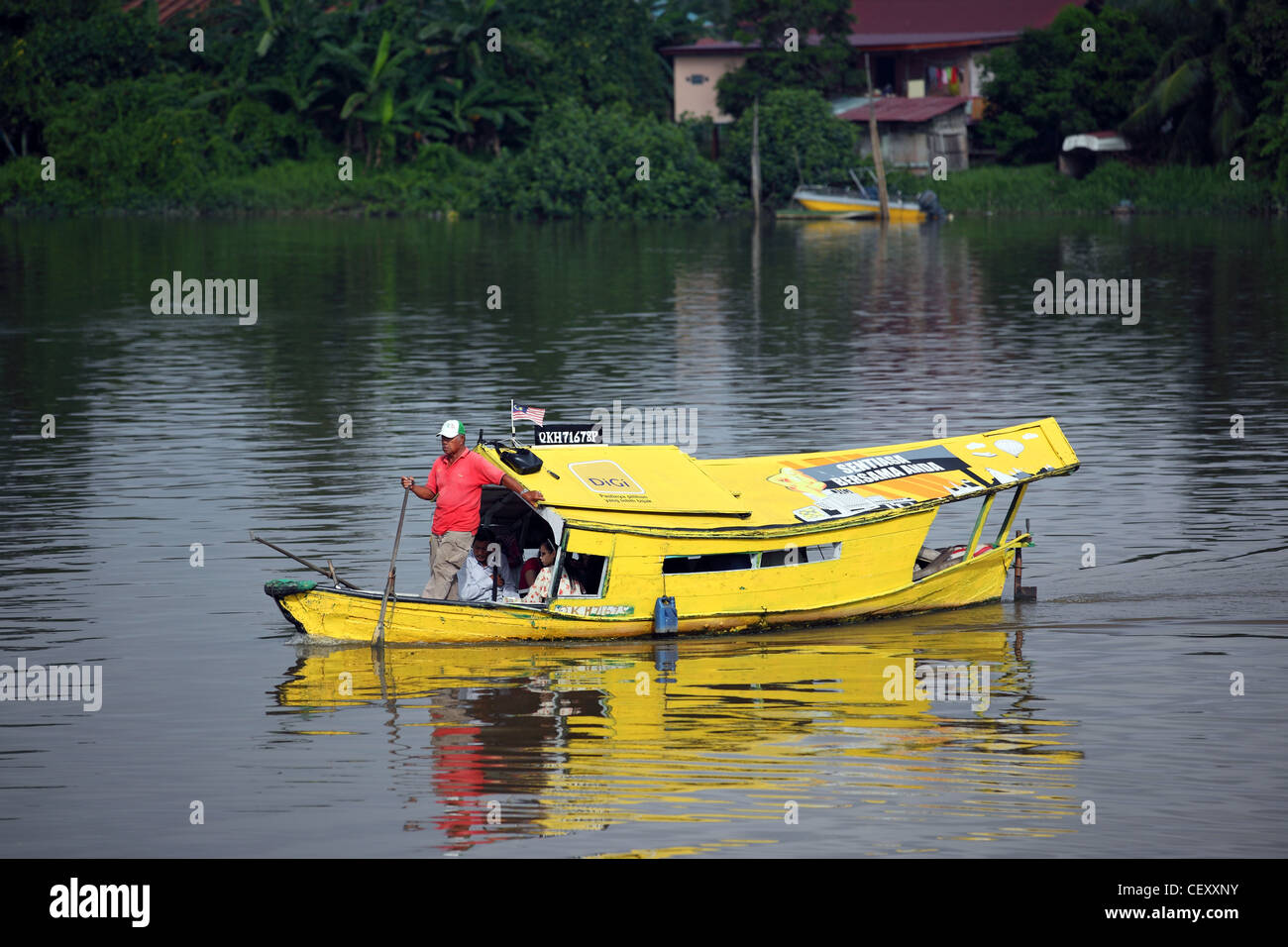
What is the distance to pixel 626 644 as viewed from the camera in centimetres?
1891

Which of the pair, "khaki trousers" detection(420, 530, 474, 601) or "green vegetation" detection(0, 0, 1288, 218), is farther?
"green vegetation" detection(0, 0, 1288, 218)

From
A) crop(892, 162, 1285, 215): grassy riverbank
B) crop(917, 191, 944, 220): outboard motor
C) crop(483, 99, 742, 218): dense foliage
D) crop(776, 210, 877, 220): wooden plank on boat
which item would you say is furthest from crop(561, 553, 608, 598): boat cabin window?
crop(776, 210, 877, 220): wooden plank on boat

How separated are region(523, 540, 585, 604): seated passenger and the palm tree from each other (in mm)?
66152

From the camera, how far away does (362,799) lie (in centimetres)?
1443

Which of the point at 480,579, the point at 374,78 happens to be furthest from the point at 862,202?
the point at 480,579

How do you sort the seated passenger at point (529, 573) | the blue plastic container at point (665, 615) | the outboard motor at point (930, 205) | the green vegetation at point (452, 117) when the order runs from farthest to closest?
1. the green vegetation at point (452, 117)
2. the outboard motor at point (930, 205)
3. the seated passenger at point (529, 573)
4. the blue plastic container at point (665, 615)

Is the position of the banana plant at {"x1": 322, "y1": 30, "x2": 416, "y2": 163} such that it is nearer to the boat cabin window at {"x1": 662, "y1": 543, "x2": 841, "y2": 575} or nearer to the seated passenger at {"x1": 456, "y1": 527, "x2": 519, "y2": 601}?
the seated passenger at {"x1": 456, "y1": 527, "x2": 519, "y2": 601}

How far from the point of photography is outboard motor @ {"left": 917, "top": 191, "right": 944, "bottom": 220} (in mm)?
86438

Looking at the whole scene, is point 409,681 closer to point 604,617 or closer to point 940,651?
point 604,617

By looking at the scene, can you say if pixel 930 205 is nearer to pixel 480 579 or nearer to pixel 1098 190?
pixel 1098 190

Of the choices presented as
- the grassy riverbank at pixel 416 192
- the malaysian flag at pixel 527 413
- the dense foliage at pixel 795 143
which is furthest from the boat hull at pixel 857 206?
the malaysian flag at pixel 527 413

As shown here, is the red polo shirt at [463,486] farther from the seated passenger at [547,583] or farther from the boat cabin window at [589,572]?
the boat cabin window at [589,572]

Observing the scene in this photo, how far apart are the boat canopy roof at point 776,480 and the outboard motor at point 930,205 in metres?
66.9

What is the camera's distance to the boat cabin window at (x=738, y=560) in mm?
18766
